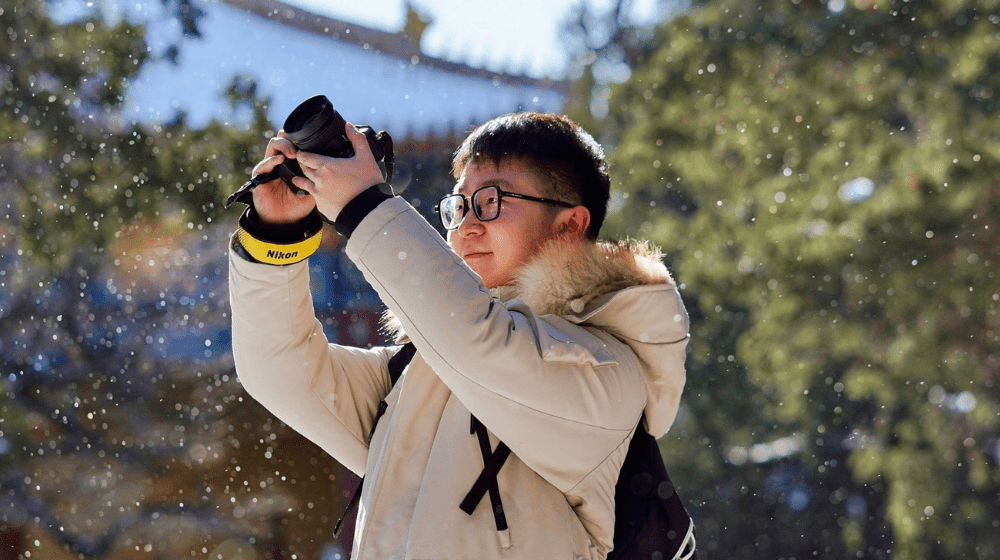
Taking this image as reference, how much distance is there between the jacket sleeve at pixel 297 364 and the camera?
48.4 inches

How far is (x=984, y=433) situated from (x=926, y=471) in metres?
0.35

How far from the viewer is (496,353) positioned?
0.99 m

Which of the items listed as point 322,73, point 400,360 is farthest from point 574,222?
point 322,73

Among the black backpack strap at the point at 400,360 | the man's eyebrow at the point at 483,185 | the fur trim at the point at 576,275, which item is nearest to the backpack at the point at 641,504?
the fur trim at the point at 576,275

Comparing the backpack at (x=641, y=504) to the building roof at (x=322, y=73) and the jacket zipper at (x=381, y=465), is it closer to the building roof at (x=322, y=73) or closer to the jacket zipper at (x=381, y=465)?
the jacket zipper at (x=381, y=465)

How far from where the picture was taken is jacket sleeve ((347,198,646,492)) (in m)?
0.99

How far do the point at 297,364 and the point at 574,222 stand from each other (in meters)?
0.55

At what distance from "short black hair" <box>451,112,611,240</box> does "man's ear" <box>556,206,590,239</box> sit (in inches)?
0.7

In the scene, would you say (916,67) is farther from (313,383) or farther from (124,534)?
(124,534)

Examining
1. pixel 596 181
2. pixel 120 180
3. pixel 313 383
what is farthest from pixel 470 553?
pixel 120 180

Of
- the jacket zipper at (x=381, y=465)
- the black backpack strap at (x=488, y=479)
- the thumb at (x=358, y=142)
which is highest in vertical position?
the thumb at (x=358, y=142)

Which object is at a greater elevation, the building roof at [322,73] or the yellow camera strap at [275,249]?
the yellow camera strap at [275,249]

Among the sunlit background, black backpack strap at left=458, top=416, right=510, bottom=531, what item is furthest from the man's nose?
the sunlit background

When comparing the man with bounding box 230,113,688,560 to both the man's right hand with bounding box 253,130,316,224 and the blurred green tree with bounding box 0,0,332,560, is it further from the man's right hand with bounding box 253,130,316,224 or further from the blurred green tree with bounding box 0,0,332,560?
the blurred green tree with bounding box 0,0,332,560
